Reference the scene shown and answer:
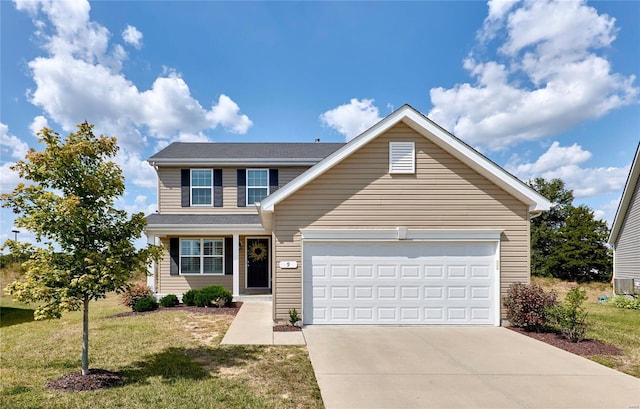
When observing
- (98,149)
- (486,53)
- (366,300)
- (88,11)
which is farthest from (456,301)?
(88,11)

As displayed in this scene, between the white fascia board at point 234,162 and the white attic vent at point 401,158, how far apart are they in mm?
6056

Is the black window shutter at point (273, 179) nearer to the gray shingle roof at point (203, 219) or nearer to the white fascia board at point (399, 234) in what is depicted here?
the gray shingle roof at point (203, 219)

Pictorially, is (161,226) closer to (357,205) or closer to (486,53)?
(357,205)

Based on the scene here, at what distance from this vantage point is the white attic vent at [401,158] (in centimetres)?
964

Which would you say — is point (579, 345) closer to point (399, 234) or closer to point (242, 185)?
point (399, 234)

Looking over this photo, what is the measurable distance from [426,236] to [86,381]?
315 inches

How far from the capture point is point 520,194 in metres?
9.43

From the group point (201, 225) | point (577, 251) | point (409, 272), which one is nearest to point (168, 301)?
point (201, 225)

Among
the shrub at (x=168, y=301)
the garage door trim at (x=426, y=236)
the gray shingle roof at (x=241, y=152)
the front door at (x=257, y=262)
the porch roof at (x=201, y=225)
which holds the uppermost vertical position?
the gray shingle roof at (x=241, y=152)

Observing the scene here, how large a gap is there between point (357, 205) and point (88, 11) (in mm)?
9184

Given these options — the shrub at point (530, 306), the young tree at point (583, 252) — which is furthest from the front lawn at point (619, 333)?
the young tree at point (583, 252)

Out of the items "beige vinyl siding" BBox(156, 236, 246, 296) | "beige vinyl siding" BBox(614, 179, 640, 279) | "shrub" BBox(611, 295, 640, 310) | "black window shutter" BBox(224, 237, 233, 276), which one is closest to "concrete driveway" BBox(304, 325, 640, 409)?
"black window shutter" BBox(224, 237, 233, 276)

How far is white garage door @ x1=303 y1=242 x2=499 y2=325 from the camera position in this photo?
942 cm

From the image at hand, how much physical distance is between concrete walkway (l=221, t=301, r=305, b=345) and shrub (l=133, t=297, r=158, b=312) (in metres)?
3.39
